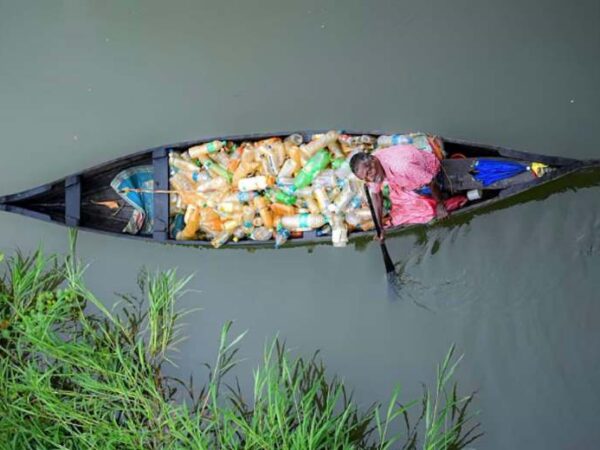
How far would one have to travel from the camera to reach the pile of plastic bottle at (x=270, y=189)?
4602 millimetres

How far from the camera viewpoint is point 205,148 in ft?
15.8

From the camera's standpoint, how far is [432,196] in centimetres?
441

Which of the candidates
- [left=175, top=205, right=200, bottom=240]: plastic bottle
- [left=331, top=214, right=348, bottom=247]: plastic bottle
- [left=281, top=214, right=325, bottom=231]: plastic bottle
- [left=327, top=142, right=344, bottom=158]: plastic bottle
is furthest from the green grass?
[left=327, top=142, right=344, bottom=158]: plastic bottle

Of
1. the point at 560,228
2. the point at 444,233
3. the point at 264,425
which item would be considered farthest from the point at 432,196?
the point at 264,425

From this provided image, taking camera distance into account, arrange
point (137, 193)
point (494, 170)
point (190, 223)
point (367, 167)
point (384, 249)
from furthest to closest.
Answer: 1. point (137, 193)
2. point (190, 223)
3. point (384, 249)
4. point (494, 170)
5. point (367, 167)

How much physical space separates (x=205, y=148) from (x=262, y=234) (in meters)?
0.67

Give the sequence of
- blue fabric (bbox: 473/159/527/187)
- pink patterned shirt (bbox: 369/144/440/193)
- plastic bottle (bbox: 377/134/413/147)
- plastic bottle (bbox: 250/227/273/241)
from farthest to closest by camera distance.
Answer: plastic bottle (bbox: 250/227/273/241) → plastic bottle (bbox: 377/134/413/147) → blue fabric (bbox: 473/159/527/187) → pink patterned shirt (bbox: 369/144/440/193)

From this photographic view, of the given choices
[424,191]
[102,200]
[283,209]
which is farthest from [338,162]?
[102,200]

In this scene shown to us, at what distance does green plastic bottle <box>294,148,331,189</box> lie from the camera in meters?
4.59

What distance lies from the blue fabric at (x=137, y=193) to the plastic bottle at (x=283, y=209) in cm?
87

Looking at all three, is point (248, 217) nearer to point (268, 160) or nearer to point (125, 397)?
point (268, 160)

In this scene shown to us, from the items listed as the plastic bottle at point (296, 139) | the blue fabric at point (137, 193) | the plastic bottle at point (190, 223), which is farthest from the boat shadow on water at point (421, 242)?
the blue fabric at point (137, 193)

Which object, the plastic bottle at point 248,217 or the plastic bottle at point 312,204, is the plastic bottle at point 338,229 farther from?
the plastic bottle at point 248,217

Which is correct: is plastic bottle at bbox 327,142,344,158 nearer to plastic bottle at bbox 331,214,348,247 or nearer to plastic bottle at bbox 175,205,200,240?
plastic bottle at bbox 331,214,348,247
